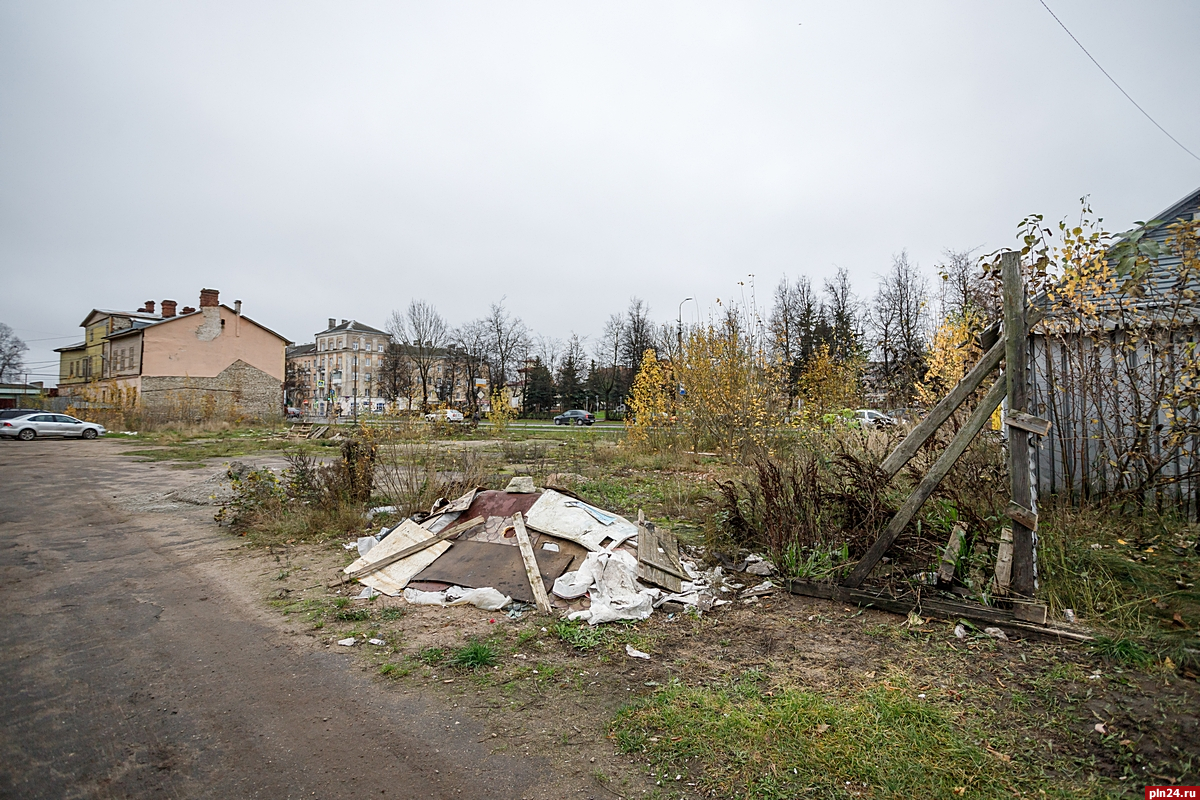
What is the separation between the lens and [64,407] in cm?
4244

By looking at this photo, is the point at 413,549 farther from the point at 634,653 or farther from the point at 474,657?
the point at 634,653

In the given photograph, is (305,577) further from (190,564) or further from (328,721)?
(328,721)

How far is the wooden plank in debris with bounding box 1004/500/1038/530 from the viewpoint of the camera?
4.20m

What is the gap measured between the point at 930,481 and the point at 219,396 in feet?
154

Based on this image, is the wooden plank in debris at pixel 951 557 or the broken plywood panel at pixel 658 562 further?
the broken plywood panel at pixel 658 562

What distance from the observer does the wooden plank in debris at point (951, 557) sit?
4.59 meters

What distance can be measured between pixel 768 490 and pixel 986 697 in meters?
2.86

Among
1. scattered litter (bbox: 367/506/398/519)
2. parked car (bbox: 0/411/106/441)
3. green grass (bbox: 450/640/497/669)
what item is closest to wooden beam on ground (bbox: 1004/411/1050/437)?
green grass (bbox: 450/640/497/669)

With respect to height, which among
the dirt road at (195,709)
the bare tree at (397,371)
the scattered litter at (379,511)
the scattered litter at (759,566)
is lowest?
the dirt road at (195,709)

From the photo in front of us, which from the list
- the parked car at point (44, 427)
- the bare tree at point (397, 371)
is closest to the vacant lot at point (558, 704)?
the parked car at point (44, 427)

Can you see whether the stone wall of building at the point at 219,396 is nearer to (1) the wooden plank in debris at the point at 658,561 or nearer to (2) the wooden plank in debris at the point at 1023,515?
(1) the wooden plank in debris at the point at 658,561

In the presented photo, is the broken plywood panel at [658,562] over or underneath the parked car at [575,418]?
underneath

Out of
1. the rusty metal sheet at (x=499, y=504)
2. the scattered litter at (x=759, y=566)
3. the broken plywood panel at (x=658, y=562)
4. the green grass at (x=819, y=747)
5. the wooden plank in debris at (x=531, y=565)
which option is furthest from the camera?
the rusty metal sheet at (x=499, y=504)

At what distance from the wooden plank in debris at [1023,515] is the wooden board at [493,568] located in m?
3.74
